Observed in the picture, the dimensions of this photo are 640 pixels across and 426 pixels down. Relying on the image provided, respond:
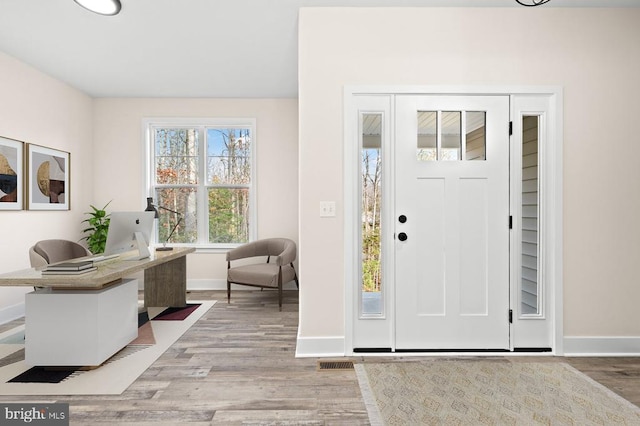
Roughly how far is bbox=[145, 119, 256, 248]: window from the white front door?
9.15 feet

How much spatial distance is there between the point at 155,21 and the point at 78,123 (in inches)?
97.7

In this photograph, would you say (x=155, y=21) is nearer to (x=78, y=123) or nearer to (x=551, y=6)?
(x=78, y=123)

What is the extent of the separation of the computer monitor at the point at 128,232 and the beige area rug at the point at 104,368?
0.75 metres

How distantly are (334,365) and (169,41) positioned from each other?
326cm

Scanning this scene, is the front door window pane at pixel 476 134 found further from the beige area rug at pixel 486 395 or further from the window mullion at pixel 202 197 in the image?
the window mullion at pixel 202 197

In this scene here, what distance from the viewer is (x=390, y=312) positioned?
2643mm

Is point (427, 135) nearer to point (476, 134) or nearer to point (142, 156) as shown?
point (476, 134)

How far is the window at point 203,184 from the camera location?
15.8 feet

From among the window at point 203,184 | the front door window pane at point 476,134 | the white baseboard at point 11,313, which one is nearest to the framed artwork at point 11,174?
the white baseboard at point 11,313

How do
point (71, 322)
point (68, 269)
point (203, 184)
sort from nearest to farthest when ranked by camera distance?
point (68, 269)
point (71, 322)
point (203, 184)

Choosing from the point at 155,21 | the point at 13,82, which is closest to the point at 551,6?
the point at 155,21

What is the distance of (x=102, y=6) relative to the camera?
2.56 meters

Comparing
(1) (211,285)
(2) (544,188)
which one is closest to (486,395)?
(2) (544,188)

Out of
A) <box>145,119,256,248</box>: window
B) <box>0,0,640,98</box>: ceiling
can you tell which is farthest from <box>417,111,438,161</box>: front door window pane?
<box>145,119,256,248</box>: window
